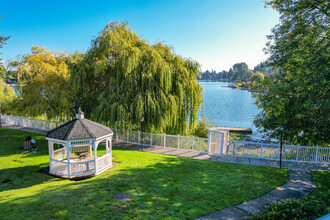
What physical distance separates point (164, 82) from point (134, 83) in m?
2.27

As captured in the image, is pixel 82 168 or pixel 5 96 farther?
pixel 5 96

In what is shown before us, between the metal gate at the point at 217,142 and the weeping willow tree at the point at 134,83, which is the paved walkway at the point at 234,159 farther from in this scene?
the weeping willow tree at the point at 134,83

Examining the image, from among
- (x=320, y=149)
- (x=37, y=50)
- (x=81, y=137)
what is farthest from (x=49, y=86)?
(x=320, y=149)

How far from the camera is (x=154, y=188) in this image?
830 cm

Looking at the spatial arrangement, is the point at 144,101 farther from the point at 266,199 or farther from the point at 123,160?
the point at 266,199

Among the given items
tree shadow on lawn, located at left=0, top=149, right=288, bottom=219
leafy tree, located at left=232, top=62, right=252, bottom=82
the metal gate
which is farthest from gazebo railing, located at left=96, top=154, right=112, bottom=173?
leafy tree, located at left=232, top=62, right=252, bottom=82

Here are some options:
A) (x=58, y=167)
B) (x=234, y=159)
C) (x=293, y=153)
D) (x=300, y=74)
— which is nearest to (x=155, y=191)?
(x=58, y=167)

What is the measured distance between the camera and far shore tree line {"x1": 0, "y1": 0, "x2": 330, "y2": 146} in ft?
34.4

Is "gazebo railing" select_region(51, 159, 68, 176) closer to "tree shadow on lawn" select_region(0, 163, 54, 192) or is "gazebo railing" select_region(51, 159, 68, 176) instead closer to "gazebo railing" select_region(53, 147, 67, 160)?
"tree shadow on lawn" select_region(0, 163, 54, 192)

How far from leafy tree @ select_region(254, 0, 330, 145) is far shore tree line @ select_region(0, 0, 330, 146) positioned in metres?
0.04

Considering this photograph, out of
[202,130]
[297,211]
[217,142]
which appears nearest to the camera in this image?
[297,211]

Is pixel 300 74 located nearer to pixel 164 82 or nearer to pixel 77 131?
pixel 164 82

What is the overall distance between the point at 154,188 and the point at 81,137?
454cm

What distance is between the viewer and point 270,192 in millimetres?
8383
